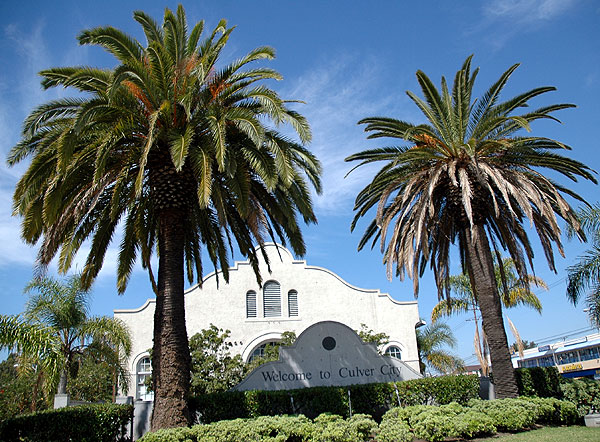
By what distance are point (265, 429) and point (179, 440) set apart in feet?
6.84

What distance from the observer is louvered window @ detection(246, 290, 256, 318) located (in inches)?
1174

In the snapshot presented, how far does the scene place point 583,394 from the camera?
15.9m

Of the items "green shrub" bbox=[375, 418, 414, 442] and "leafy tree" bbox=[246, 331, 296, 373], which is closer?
"green shrub" bbox=[375, 418, 414, 442]

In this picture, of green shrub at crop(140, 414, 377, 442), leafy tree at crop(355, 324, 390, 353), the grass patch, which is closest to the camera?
the grass patch

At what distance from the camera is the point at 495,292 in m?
16.2

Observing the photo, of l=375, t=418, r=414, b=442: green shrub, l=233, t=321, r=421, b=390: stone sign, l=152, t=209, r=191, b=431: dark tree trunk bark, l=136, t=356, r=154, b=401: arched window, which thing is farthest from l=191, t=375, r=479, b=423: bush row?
l=136, t=356, r=154, b=401: arched window

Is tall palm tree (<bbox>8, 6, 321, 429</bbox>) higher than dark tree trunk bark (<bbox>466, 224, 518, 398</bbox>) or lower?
higher

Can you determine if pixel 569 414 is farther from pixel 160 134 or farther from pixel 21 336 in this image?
pixel 21 336

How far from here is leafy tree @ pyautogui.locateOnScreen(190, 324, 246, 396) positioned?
2300 centimetres

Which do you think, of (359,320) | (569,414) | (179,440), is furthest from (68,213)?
(359,320)

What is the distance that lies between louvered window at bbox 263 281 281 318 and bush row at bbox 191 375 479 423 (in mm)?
14163

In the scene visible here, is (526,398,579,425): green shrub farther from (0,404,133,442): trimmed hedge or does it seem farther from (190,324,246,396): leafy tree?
(190,324,246,396): leafy tree

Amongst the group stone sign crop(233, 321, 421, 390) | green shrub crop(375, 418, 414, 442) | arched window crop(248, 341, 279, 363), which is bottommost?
green shrub crop(375, 418, 414, 442)

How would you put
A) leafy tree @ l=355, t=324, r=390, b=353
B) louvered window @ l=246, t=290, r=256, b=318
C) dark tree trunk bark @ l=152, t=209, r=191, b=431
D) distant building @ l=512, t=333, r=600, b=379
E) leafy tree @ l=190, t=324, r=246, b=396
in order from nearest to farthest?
1. dark tree trunk bark @ l=152, t=209, r=191, b=431
2. leafy tree @ l=190, t=324, r=246, b=396
3. leafy tree @ l=355, t=324, r=390, b=353
4. louvered window @ l=246, t=290, r=256, b=318
5. distant building @ l=512, t=333, r=600, b=379
